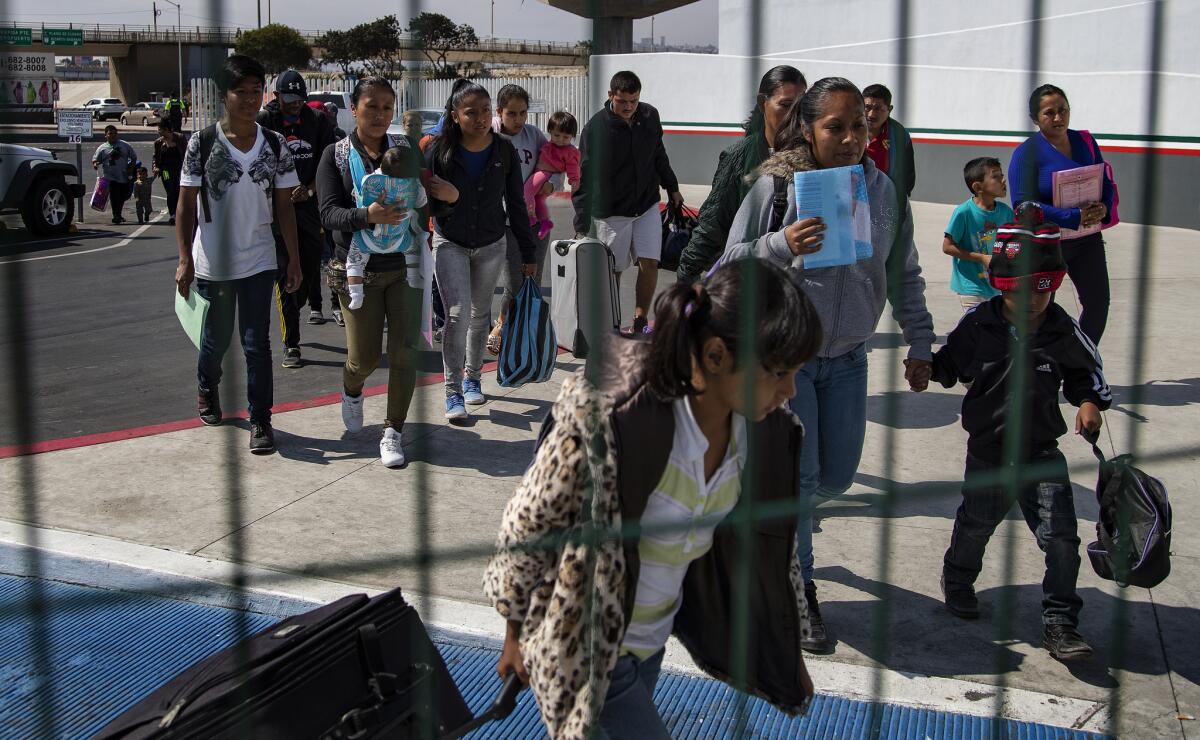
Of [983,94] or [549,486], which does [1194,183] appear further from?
[549,486]

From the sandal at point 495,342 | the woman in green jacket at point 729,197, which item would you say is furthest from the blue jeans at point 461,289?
the woman in green jacket at point 729,197

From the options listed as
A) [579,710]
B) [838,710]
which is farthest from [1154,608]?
[579,710]

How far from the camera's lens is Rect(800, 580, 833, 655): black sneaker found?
3244 mm

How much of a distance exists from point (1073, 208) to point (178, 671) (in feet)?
12.1

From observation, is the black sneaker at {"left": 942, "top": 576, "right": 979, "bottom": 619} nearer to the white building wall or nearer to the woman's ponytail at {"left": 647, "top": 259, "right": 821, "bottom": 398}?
the white building wall

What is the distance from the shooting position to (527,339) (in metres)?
5.24

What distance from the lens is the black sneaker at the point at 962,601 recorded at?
3.45 metres

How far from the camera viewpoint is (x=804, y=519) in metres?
3.18

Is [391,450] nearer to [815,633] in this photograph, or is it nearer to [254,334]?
[254,334]

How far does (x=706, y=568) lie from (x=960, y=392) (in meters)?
4.18

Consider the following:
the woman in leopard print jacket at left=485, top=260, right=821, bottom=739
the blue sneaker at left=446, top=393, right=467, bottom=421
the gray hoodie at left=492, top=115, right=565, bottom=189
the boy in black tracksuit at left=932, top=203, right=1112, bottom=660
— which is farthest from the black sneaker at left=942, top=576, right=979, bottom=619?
the gray hoodie at left=492, top=115, right=565, bottom=189

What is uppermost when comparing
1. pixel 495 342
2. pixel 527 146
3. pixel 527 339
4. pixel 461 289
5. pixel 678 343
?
pixel 527 146

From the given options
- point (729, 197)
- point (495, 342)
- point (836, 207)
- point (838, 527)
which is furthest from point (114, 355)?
point (836, 207)

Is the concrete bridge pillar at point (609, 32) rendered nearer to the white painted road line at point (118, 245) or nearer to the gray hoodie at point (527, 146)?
the gray hoodie at point (527, 146)
